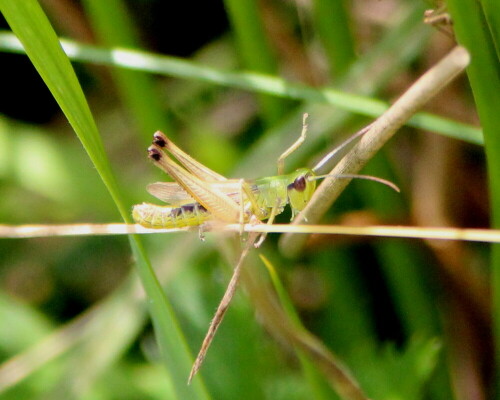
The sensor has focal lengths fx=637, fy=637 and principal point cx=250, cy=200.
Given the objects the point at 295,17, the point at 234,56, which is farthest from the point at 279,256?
the point at 295,17

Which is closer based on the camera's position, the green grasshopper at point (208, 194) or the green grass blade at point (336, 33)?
the green grasshopper at point (208, 194)

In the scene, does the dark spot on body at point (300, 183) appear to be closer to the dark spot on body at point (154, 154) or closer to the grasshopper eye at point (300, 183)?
the grasshopper eye at point (300, 183)

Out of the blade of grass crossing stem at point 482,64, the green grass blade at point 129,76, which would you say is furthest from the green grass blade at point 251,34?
the blade of grass crossing stem at point 482,64

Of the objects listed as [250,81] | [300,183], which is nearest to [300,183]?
[300,183]

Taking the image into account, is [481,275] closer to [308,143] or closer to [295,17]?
[308,143]

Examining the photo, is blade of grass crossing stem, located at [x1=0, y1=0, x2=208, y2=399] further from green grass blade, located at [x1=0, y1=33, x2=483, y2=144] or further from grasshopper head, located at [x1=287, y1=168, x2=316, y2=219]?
green grass blade, located at [x1=0, y1=33, x2=483, y2=144]

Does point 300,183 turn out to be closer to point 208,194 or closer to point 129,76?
point 208,194
